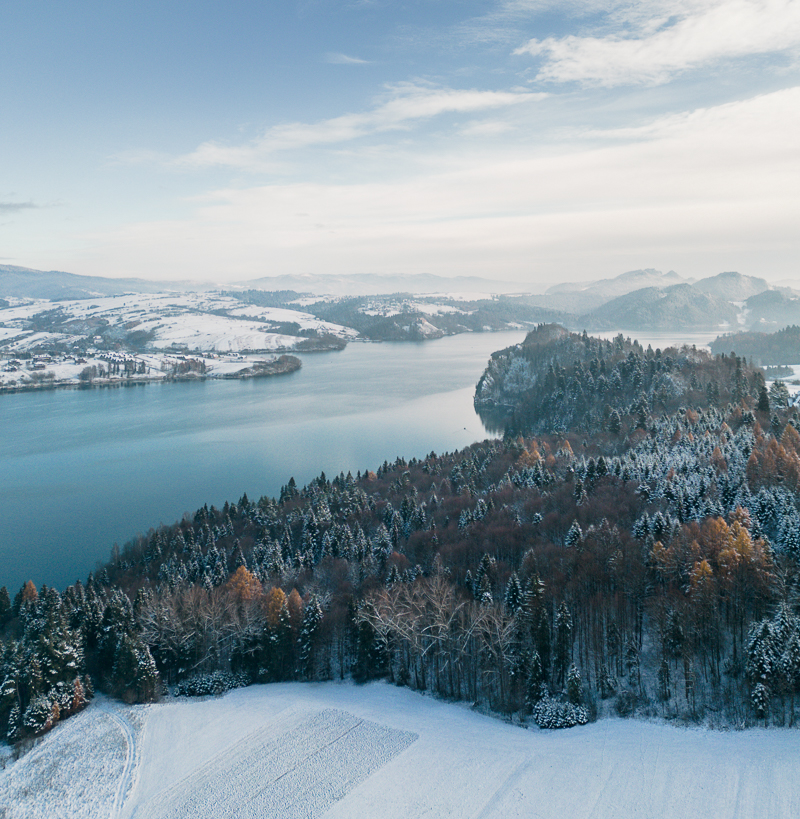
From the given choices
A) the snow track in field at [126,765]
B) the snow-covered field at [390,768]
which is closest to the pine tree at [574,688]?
the snow-covered field at [390,768]

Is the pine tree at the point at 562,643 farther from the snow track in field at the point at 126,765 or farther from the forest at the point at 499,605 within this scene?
the snow track in field at the point at 126,765

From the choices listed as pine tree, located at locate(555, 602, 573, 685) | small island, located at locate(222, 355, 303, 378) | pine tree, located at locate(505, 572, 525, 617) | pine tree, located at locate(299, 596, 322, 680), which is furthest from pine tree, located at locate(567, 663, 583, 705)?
small island, located at locate(222, 355, 303, 378)

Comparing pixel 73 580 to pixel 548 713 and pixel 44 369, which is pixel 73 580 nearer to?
pixel 548 713

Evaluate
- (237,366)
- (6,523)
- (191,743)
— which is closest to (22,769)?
(191,743)

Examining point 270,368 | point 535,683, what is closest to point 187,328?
point 270,368

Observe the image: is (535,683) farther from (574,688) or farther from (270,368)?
(270,368)

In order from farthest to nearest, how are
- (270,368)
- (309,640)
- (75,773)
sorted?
(270,368), (309,640), (75,773)

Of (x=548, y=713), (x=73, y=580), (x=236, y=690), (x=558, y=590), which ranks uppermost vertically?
(x=558, y=590)
